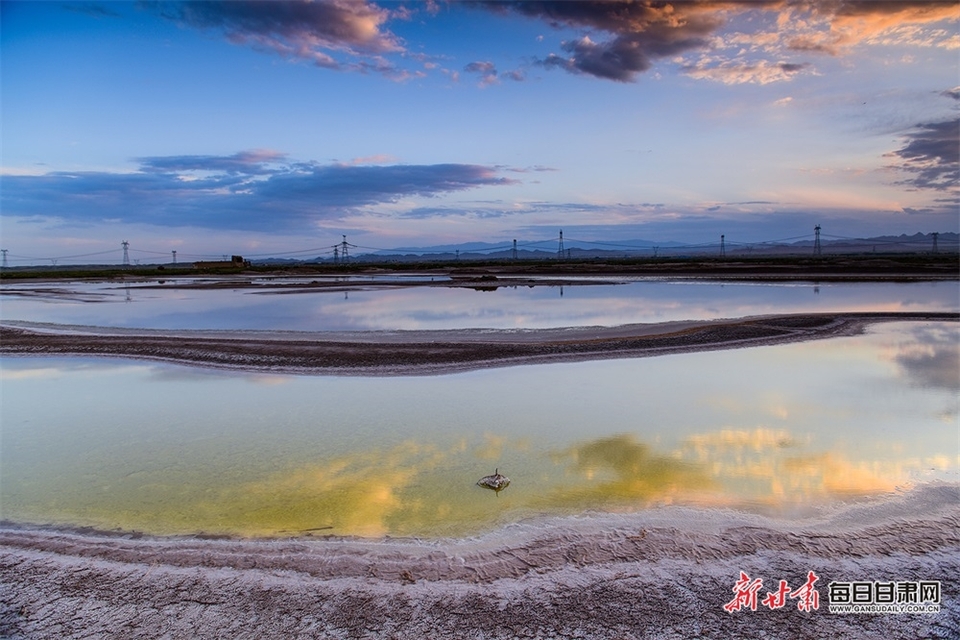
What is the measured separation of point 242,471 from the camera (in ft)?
28.2

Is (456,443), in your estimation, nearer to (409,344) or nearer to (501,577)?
(501,577)

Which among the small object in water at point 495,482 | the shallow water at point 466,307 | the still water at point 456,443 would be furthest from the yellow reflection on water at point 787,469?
the shallow water at point 466,307

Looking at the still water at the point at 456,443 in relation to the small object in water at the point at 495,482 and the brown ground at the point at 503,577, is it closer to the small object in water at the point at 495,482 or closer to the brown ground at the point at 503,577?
the small object in water at the point at 495,482

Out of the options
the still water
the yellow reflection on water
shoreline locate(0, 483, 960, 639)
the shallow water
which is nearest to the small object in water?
the still water

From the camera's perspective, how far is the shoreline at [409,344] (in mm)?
16828

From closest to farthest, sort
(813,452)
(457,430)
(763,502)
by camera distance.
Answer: (763,502) → (813,452) → (457,430)

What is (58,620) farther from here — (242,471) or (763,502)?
(763,502)

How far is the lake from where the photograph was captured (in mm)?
7363

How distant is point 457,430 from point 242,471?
3595mm

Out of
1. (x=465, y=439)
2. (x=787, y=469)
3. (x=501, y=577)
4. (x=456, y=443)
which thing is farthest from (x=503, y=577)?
(x=787, y=469)

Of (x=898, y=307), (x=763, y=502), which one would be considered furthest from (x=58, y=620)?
(x=898, y=307)

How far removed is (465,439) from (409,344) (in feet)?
32.3

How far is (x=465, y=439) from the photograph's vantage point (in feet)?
32.4

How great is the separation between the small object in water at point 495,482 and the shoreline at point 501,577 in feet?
3.55
